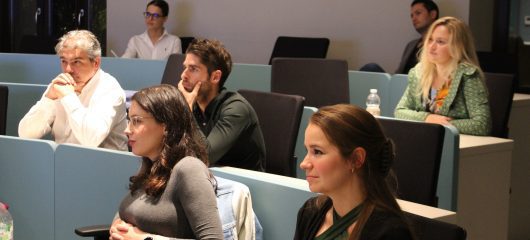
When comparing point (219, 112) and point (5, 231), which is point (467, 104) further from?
point (5, 231)

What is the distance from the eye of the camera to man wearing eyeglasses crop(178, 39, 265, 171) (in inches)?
146

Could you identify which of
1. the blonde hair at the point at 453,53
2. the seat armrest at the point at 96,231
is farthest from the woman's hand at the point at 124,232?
the blonde hair at the point at 453,53

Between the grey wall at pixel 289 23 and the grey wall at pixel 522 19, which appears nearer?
the grey wall at pixel 522 19

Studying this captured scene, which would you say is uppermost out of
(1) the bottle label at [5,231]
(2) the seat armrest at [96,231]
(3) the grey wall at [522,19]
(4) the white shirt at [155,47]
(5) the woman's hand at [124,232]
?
(3) the grey wall at [522,19]

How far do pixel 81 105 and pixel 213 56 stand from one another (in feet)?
2.33

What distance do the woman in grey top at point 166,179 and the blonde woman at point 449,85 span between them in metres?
1.78

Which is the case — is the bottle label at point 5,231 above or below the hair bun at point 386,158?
below

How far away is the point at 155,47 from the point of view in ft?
28.3

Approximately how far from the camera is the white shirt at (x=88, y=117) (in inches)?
164

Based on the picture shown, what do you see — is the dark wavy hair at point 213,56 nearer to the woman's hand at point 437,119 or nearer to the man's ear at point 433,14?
the woman's hand at point 437,119

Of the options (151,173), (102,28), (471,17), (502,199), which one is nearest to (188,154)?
(151,173)

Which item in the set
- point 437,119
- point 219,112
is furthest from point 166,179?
point 437,119

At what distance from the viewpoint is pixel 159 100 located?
3107 millimetres

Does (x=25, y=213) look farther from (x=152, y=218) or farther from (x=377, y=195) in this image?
(x=377, y=195)
